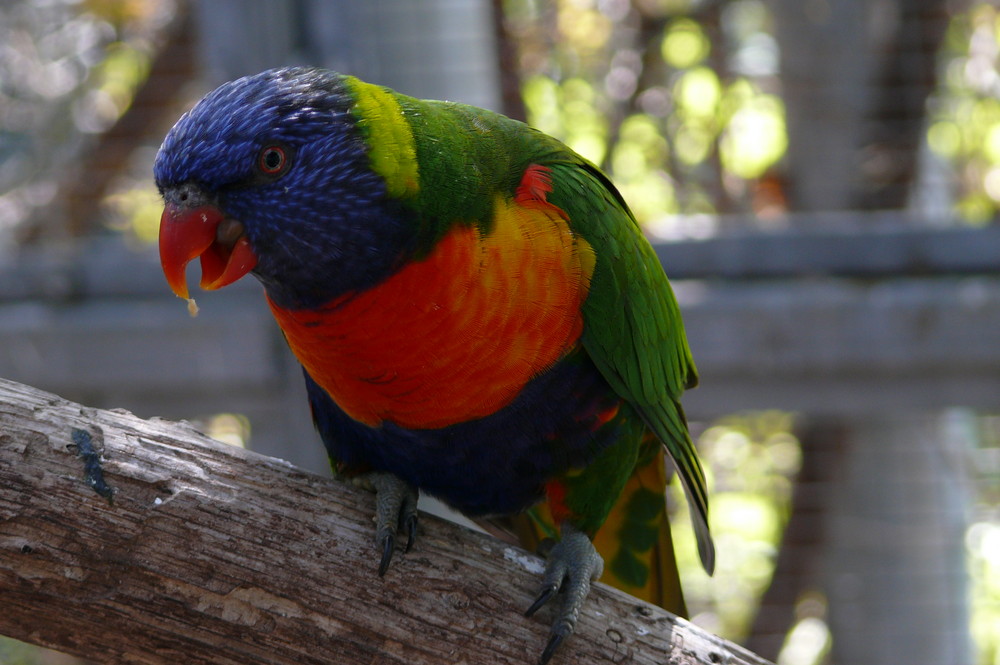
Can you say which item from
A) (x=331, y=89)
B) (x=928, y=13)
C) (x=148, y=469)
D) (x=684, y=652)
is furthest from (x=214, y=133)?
(x=928, y=13)

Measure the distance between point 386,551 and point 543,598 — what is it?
0.24 m

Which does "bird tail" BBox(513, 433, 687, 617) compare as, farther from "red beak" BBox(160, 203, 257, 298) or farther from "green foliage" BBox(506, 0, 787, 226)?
"green foliage" BBox(506, 0, 787, 226)

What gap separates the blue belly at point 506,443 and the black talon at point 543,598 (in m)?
0.22

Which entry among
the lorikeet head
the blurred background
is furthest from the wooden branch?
the blurred background

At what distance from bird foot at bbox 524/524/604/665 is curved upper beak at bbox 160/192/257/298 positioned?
640 millimetres

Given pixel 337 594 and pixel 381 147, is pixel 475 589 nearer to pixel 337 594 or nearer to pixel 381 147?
pixel 337 594

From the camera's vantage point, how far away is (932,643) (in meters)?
2.89

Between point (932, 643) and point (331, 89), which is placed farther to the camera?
point (932, 643)

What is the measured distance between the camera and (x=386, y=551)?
1.30m

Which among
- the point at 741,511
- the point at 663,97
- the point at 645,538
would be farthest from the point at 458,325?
the point at 741,511

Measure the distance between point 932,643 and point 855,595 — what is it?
0.27 meters

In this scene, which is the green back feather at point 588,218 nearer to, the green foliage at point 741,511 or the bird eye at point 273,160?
the bird eye at point 273,160

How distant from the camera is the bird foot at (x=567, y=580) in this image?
1.31 meters

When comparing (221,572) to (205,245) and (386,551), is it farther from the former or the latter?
(205,245)
